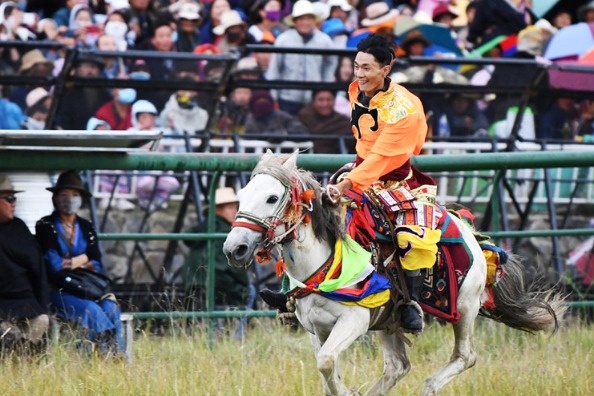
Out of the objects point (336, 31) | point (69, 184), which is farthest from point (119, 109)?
point (336, 31)

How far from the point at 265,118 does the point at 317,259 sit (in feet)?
16.1

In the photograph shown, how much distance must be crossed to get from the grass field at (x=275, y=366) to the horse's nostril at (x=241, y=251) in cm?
96

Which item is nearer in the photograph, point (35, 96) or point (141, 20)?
point (35, 96)

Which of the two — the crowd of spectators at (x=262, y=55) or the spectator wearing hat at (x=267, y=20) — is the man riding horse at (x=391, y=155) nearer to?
the crowd of spectators at (x=262, y=55)

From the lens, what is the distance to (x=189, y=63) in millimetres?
10695

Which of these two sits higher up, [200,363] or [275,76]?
[275,76]

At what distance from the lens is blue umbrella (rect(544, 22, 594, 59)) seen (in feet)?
44.9

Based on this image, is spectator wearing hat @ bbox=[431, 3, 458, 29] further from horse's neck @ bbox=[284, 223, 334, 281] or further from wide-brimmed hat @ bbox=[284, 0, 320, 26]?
horse's neck @ bbox=[284, 223, 334, 281]

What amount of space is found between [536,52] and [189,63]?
17.4 ft

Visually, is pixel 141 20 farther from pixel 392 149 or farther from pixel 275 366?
pixel 392 149

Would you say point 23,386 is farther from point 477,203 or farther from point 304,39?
point 304,39

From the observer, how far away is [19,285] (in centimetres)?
745

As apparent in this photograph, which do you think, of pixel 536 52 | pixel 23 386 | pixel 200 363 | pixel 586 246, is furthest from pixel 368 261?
pixel 536 52

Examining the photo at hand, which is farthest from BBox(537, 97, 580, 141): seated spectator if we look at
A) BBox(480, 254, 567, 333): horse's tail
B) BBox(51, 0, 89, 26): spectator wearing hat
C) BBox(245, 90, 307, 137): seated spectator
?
BBox(51, 0, 89, 26): spectator wearing hat
